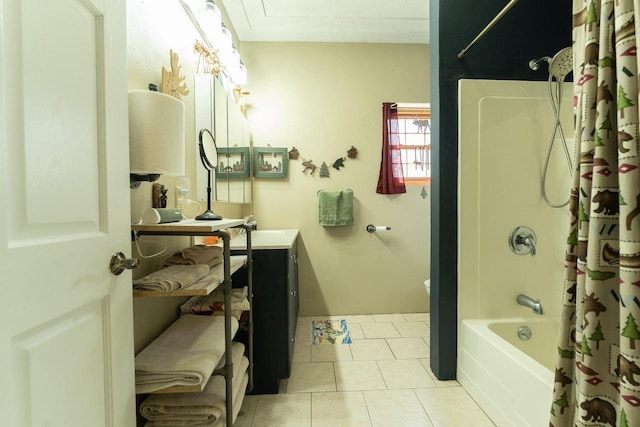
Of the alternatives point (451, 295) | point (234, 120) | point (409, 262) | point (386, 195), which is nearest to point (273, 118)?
point (234, 120)

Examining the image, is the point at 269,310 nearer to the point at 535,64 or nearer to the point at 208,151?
the point at 208,151

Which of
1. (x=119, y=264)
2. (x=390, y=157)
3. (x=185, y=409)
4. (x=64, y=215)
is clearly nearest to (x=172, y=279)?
(x=119, y=264)

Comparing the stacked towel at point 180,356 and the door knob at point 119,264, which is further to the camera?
the stacked towel at point 180,356

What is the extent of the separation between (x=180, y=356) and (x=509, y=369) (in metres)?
1.39

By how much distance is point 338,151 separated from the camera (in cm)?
278

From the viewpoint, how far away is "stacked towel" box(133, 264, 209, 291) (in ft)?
3.03

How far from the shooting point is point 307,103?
9.04 feet

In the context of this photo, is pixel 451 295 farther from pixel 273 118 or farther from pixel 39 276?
pixel 273 118

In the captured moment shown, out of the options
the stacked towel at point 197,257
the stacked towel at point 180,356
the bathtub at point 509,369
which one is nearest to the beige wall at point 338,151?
the bathtub at point 509,369

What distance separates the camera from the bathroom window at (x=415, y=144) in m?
2.89

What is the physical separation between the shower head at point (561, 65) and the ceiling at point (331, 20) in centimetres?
119

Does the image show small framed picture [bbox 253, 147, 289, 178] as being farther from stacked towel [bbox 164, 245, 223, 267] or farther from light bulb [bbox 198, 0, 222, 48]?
stacked towel [bbox 164, 245, 223, 267]

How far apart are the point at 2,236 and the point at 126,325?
0.44m

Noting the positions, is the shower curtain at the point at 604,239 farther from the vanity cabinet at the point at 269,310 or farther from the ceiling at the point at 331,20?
the ceiling at the point at 331,20
